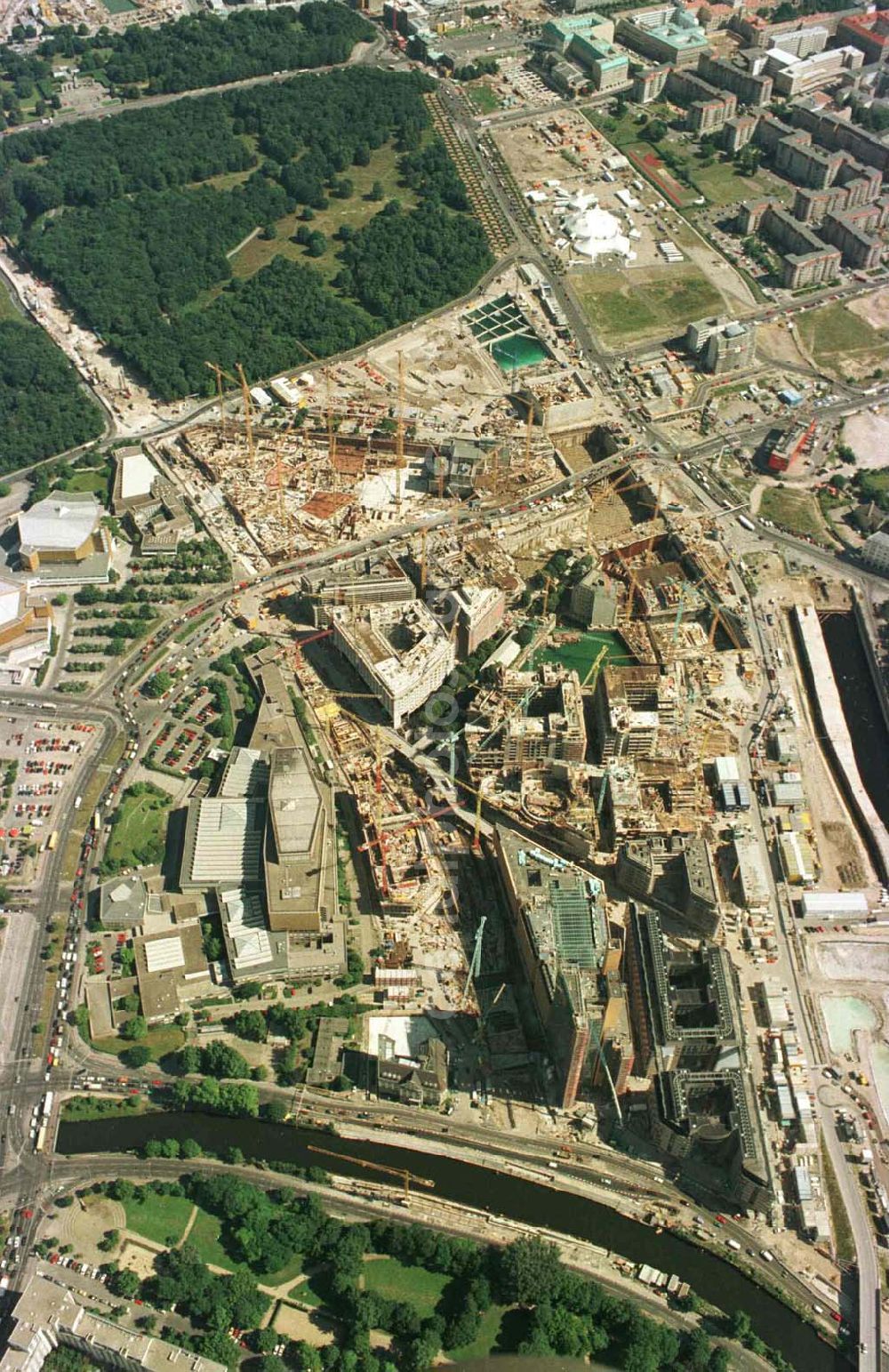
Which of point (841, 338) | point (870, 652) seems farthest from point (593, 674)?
point (841, 338)

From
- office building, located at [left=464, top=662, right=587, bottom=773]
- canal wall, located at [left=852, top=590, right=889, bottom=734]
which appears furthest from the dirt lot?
office building, located at [left=464, top=662, right=587, bottom=773]

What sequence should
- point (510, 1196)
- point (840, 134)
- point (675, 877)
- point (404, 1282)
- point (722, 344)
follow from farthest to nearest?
1. point (840, 134)
2. point (722, 344)
3. point (675, 877)
4. point (510, 1196)
5. point (404, 1282)

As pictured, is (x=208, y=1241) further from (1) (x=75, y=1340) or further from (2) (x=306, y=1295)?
(1) (x=75, y=1340)

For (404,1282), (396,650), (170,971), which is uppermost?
(396,650)

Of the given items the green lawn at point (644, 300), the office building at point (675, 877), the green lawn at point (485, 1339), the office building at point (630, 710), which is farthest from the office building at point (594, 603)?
the green lawn at point (485, 1339)

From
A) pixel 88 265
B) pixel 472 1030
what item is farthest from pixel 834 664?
pixel 88 265

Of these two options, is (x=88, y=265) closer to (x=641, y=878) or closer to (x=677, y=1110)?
(x=641, y=878)
